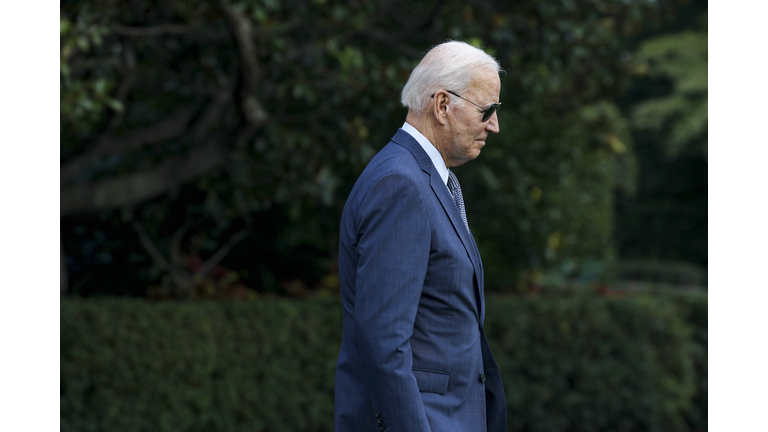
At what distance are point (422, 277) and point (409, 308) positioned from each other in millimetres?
88

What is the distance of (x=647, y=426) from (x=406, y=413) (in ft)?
21.6

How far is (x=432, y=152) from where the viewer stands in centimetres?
221

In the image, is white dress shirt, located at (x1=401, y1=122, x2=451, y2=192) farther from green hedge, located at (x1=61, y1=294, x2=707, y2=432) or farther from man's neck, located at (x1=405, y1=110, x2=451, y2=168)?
green hedge, located at (x1=61, y1=294, x2=707, y2=432)

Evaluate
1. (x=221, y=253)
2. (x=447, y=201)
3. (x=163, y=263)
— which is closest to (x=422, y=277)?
(x=447, y=201)

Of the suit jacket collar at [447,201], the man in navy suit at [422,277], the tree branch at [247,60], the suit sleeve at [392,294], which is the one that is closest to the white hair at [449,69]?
the man in navy suit at [422,277]

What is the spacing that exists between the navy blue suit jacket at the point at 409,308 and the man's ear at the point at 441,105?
10 centimetres

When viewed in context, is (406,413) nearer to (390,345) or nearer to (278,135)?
(390,345)

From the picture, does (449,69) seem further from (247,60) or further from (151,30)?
(151,30)

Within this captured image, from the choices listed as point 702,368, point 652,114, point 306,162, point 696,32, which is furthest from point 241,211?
point 696,32

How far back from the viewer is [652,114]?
23344mm

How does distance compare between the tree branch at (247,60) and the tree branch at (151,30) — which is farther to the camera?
the tree branch at (151,30)

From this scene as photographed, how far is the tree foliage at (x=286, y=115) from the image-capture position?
5223 mm

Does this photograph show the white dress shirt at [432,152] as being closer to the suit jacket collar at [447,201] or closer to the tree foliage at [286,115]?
the suit jacket collar at [447,201]

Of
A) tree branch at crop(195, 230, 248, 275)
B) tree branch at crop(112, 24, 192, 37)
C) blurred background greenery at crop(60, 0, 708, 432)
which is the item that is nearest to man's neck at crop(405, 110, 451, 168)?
blurred background greenery at crop(60, 0, 708, 432)
